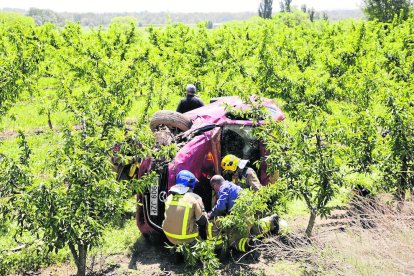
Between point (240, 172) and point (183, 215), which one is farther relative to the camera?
point (240, 172)

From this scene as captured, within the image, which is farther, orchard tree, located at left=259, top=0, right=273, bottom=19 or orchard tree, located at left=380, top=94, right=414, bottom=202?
orchard tree, located at left=259, top=0, right=273, bottom=19

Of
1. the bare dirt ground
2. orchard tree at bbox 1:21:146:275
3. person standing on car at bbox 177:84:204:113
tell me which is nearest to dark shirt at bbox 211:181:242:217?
the bare dirt ground

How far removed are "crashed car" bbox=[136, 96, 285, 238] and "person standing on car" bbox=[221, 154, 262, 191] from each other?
35 cm

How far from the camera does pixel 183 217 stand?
684 cm

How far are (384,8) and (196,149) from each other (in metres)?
50.2

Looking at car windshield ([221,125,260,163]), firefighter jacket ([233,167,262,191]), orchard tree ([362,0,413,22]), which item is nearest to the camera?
firefighter jacket ([233,167,262,191])

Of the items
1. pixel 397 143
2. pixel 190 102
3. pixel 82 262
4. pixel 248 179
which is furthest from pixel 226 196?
pixel 190 102

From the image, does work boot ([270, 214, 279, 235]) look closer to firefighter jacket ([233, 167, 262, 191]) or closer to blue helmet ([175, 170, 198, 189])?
firefighter jacket ([233, 167, 262, 191])

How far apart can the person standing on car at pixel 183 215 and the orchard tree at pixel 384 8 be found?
160 ft

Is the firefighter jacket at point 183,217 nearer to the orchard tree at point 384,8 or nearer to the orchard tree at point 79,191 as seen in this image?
the orchard tree at point 79,191

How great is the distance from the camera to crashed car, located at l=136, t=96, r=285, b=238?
764cm

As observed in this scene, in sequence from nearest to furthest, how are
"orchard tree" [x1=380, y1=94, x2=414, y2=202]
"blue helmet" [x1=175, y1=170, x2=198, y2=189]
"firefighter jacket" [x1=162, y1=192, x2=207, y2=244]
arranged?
"firefighter jacket" [x1=162, y1=192, x2=207, y2=244], "blue helmet" [x1=175, y1=170, x2=198, y2=189], "orchard tree" [x1=380, y1=94, x2=414, y2=202]

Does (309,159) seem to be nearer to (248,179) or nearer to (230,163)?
(248,179)

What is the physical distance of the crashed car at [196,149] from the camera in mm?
7645
